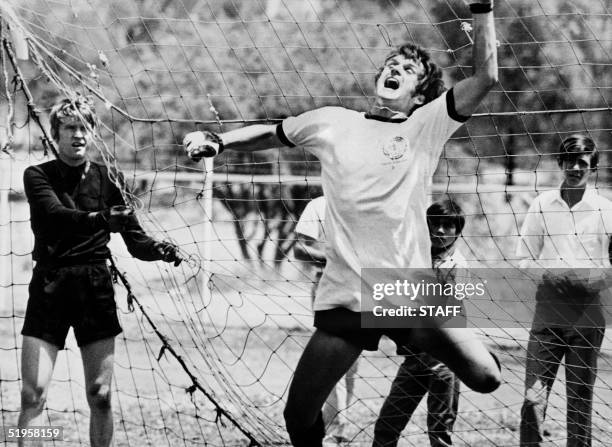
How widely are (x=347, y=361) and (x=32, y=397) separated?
157cm

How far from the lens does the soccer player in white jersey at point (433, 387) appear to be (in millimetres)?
4898

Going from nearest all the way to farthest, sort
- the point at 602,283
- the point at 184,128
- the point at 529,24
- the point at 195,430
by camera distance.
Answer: the point at 602,283 → the point at 195,430 → the point at 529,24 → the point at 184,128

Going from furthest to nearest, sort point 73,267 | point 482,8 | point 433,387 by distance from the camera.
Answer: point 433,387
point 73,267
point 482,8

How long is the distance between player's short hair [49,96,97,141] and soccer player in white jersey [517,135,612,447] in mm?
2350

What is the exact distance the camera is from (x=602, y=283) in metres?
5.00

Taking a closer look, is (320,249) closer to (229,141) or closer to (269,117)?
(229,141)

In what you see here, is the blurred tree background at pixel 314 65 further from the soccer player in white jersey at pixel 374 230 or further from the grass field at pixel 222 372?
the soccer player in white jersey at pixel 374 230

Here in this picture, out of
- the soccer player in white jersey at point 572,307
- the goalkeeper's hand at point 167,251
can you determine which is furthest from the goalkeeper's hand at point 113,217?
the soccer player in white jersey at point 572,307

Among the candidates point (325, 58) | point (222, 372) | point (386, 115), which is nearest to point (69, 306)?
point (386, 115)

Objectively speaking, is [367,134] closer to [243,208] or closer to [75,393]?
[75,393]

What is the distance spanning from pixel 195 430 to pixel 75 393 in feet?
5.04

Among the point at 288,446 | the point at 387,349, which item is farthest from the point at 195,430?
the point at 387,349

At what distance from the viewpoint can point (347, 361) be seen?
3789 mm

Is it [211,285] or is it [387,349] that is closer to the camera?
[211,285]
